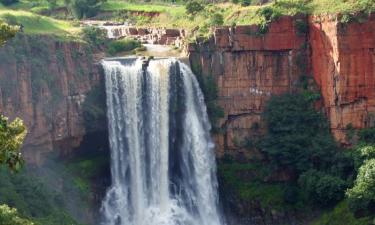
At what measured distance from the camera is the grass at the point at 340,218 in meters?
30.1

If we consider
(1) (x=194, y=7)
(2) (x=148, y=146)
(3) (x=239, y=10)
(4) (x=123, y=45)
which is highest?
(1) (x=194, y=7)

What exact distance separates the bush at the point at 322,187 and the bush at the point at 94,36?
1163 centimetres

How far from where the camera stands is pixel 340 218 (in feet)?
102

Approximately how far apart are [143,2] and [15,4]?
827 centimetres

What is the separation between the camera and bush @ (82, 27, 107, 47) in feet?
117

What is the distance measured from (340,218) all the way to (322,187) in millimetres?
1476

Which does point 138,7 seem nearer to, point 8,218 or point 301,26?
point 301,26

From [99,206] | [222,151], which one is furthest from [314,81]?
[99,206]

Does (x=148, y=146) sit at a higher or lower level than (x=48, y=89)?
lower

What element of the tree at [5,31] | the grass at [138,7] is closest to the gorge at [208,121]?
the grass at [138,7]

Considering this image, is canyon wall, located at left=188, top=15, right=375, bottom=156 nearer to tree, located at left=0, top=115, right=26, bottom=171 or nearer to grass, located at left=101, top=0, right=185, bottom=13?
grass, located at left=101, top=0, right=185, bottom=13

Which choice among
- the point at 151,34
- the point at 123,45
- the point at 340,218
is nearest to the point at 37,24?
the point at 123,45

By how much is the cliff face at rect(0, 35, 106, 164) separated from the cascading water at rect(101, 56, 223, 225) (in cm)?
115

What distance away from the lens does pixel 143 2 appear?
46281 millimetres
